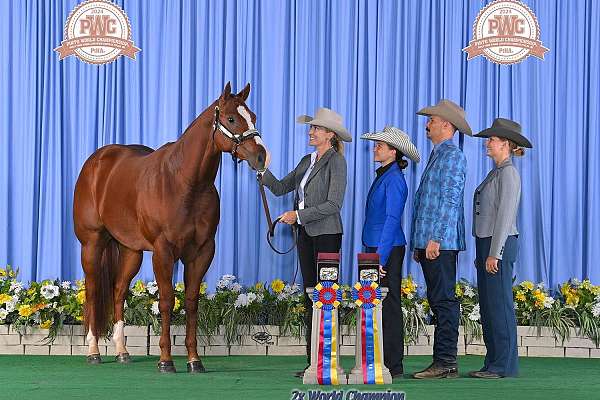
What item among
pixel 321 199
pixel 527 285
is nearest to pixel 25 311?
pixel 321 199

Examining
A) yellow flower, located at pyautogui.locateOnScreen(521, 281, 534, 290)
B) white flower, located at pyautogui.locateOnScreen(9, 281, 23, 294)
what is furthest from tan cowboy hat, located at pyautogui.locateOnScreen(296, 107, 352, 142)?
white flower, located at pyautogui.locateOnScreen(9, 281, 23, 294)

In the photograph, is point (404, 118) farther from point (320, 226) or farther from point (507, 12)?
point (320, 226)

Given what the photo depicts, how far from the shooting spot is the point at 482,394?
396 centimetres

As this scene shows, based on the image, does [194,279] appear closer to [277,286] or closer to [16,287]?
[277,286]

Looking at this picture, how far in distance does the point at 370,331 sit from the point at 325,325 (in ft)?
0.72

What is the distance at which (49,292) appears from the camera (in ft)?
18.5

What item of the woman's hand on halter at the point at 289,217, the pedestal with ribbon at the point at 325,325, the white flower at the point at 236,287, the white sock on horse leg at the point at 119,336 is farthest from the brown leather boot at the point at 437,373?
the white sock on horse leg at the point at 119,336

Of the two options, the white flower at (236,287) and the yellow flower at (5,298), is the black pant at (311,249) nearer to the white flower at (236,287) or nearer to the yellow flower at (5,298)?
the white flower at (236,287)

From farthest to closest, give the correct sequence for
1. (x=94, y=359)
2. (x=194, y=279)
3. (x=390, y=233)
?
1. (x=94, y=359)
2. (x=194, y=279)
3. (x=390, y=233)

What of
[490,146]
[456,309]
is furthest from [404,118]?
[456,309]

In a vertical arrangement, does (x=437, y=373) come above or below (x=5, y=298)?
below

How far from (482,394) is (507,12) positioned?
3302 millimetres

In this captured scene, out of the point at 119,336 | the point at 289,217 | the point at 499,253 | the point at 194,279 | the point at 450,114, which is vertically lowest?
the point at 119,336

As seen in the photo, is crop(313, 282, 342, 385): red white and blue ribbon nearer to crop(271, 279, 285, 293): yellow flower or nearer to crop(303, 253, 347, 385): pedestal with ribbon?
crop(303, 253, 347, 385): pedestal with ribbon
